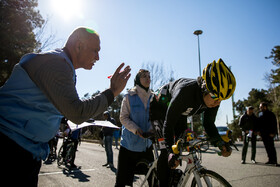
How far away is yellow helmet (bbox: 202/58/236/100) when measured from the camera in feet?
6.76

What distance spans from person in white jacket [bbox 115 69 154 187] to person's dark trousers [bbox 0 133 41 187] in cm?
157

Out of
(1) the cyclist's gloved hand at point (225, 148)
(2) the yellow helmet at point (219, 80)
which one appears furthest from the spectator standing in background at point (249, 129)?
(2) the yellow helmet at point (219, 80)

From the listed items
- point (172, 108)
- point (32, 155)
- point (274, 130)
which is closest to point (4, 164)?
point (32, 155)

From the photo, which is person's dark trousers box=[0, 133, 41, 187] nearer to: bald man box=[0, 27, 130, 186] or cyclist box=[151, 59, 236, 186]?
bald man box=[0, 27, 130, 186]

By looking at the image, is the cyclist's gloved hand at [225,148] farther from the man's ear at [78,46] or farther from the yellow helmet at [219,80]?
the man's ear at [78,46]

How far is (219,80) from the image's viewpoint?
2.07 m

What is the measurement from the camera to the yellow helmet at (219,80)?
2061 mm

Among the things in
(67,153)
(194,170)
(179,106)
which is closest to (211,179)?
(194,170)

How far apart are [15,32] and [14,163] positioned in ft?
52.8

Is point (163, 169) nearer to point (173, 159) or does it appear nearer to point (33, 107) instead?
point (173, 159)

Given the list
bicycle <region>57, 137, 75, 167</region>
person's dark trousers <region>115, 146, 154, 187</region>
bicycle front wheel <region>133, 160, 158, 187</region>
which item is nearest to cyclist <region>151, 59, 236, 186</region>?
bicycle front wheel <region>133, 160, 158, 187</region>

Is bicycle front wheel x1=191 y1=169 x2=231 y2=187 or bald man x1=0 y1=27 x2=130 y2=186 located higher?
bald man x1=0 y1=27 x2=130 y2=186

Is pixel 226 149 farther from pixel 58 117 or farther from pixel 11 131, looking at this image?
pixel 11 131

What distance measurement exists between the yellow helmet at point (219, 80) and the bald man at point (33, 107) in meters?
1.22
